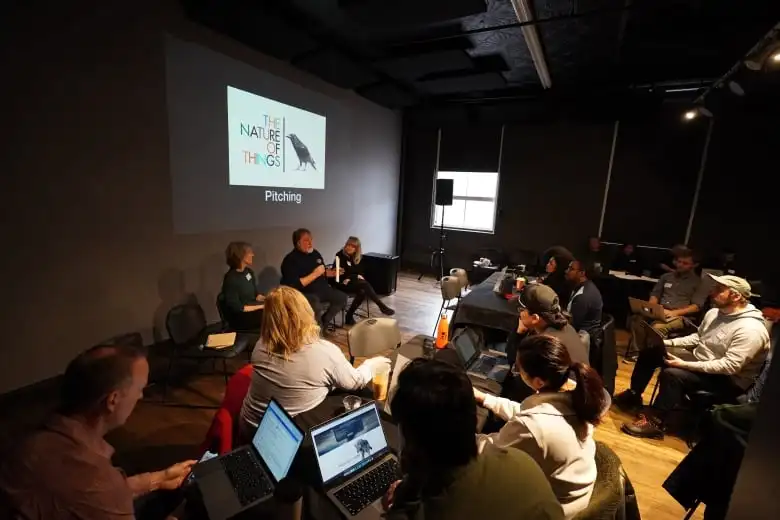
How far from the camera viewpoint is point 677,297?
387 centimetres

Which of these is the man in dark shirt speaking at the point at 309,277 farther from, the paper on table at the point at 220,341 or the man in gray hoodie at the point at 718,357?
the man in gray hoodie at the point at 718,357

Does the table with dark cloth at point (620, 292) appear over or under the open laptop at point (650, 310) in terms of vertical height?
under

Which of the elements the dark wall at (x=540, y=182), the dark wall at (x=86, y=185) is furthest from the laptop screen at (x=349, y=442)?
the dark wall at (x=540, y=182)

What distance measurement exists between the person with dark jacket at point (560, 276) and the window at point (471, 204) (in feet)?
11.6

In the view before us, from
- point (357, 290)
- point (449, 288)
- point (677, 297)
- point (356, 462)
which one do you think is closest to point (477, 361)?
point (356, 462)

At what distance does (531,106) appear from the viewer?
20.3 feet

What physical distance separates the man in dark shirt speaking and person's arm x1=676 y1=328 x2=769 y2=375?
10.8 ft

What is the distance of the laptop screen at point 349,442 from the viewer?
3.87 feet

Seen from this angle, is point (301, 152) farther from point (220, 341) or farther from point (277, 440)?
point (277, 440)

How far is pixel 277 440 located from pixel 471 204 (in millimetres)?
6711

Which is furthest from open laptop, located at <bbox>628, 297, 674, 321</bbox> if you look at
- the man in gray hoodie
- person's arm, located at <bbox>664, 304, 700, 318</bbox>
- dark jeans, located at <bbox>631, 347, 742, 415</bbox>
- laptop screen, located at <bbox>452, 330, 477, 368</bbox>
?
laptop screen, located at <bbox>452, 330, 477, 368</bbox>

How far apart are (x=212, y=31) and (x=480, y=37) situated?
289 centimetres

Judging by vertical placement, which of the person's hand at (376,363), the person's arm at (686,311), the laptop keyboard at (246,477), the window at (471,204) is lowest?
the laptop keyboard at (246,477)

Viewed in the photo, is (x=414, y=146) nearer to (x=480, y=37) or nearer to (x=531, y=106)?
(x=531, y=106)
